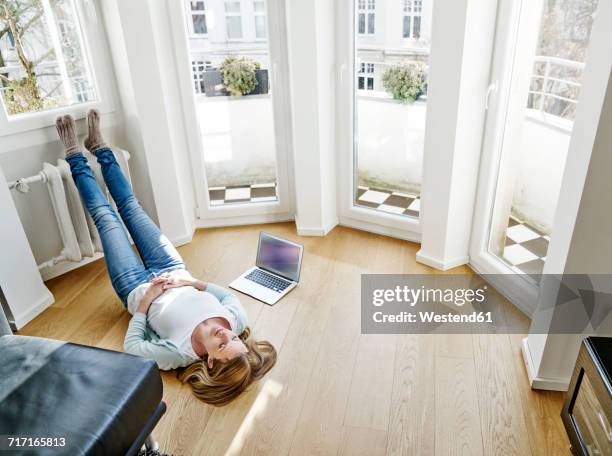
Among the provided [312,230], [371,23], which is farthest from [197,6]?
[312,230]

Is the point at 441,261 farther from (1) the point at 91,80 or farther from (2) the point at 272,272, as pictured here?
(1) the point at 91,80

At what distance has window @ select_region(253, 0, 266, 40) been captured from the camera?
101 inches

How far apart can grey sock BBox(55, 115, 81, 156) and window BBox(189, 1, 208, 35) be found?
0.83m

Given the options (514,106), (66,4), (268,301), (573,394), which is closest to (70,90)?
(66,4)

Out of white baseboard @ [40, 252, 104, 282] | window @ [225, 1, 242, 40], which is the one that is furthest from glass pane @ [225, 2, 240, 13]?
white baseboard @ [40, 252, 104, 282]

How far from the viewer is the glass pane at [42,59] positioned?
228 centimetres

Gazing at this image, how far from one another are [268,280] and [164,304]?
618 millimetres

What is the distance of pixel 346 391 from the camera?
1797 millimetres

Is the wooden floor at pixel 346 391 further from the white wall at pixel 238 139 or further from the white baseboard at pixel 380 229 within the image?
the white wall at pixel 238 139

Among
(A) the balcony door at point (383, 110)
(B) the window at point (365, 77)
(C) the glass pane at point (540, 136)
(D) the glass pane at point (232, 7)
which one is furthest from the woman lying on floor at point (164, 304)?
(B) the window at point (365, 77)

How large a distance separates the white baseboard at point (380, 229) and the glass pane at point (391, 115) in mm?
110

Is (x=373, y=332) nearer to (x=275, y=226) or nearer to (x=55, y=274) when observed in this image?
(x=275, y=226)

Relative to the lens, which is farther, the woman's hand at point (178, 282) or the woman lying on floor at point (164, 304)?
the woman's hand at point (178, 282)

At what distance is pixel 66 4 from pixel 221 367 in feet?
6.70
